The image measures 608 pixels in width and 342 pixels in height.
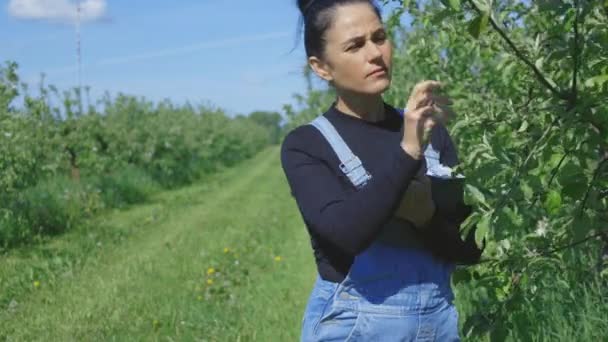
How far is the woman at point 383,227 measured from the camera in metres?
1.85

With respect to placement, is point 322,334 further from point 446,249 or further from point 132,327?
point 132,327

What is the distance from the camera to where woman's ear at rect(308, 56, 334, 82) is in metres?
2.05

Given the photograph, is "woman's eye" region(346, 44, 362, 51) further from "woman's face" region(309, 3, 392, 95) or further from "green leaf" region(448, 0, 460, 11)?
"green leaf" region(448, 0, 460, 11)

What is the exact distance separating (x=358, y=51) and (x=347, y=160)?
0.28 metres

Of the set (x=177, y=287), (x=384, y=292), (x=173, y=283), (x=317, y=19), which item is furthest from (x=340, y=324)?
(x=173, y=283)

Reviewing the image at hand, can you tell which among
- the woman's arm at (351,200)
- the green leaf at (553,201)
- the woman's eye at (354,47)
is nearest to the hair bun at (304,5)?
the woman's eye at (354,47)

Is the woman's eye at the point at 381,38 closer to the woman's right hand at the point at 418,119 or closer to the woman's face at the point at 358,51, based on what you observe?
the woman's face at the point at 358,51

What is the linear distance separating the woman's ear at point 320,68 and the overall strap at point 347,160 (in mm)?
166

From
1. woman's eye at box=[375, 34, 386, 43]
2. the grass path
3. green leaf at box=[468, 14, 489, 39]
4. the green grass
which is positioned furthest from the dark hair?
the grass path

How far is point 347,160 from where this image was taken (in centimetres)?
190

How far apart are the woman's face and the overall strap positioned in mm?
130

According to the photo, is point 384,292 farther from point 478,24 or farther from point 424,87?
point 478,24

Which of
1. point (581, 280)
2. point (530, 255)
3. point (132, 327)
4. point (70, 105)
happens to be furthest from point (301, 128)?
point (70, 105)

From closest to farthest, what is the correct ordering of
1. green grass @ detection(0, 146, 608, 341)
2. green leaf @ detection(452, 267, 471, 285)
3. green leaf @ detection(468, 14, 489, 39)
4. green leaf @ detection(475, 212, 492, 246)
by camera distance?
green leaf @ detection(468, 14, 489, 39)
green leaf @ detection(475, 212, 492, 246)
green leaf @ detection(452, 267, 471, 285)
green grass @ detection(0, 146, 608, 341)
